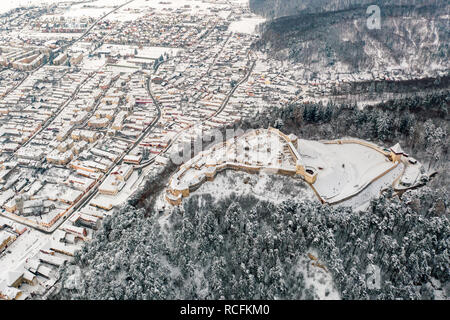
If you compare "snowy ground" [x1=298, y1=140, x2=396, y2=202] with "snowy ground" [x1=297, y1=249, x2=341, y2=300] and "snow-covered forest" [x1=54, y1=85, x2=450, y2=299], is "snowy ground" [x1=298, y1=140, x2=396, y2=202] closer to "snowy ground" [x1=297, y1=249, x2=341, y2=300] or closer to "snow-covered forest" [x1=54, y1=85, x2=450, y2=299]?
"snow-covered forest" [x1=54, y1=85, x2=450, y2=299]

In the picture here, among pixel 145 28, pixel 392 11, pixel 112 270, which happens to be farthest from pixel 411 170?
pixel 145 28

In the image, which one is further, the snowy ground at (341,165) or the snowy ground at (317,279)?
the snowy ground at (341,165)

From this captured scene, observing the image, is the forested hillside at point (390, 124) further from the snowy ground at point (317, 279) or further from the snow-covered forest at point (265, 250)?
the snowy ground at point (317, 279)

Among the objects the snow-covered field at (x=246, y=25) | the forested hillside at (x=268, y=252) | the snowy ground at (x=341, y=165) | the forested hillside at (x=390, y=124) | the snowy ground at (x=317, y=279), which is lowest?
the snowy ground at (x=317, y=279)

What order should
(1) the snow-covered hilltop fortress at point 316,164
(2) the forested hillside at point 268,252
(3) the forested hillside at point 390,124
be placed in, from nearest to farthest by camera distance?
(2) the forested hillside at point 268,252 → (1) the snow-covered hilltop fortress at point 316,164 → (3) the forested hillside at point 390,124

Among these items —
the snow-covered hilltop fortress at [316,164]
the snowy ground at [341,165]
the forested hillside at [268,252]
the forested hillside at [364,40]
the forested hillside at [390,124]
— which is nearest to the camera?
the forested hillside at [268,252]

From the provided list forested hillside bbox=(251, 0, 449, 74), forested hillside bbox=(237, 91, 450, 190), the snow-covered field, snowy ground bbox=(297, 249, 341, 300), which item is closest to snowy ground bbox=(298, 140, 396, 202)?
forested hillside bbox=(237, 91, 450, 190)

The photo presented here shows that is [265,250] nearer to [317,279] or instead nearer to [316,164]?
[317,279]

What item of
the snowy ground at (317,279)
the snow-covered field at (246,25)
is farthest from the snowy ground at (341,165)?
the snow-covered field at (246,25)
